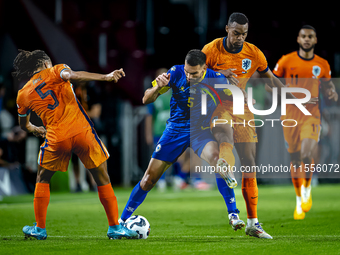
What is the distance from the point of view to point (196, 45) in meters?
15.2

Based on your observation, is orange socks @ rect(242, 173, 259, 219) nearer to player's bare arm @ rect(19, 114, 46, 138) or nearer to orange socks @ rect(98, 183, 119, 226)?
A: orange socks @ rect(98, 183, 119, 226)

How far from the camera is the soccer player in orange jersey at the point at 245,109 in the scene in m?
6.02

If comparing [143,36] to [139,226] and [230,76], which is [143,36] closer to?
[230,76]

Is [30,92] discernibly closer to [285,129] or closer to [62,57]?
[285,129]

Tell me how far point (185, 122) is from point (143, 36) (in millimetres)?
9757

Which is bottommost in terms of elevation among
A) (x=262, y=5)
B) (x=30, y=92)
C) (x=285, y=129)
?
(x=285, y=129)

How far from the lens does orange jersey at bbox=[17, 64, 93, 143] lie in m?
5.70

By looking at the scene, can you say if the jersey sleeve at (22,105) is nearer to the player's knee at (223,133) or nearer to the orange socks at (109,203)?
the orange socks at (109,203)

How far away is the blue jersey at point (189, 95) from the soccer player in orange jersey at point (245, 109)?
223 millimetres

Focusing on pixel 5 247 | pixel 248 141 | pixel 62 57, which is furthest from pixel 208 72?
pixel 62 57

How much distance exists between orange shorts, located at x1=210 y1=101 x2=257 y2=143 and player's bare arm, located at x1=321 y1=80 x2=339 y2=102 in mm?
2296

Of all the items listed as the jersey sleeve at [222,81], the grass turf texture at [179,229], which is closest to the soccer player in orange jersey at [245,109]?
Answer: the jersey sleeve at [222,81]

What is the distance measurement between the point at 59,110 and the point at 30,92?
36cm

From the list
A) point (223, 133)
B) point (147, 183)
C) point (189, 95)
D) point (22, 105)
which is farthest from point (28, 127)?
point (223, 133)
